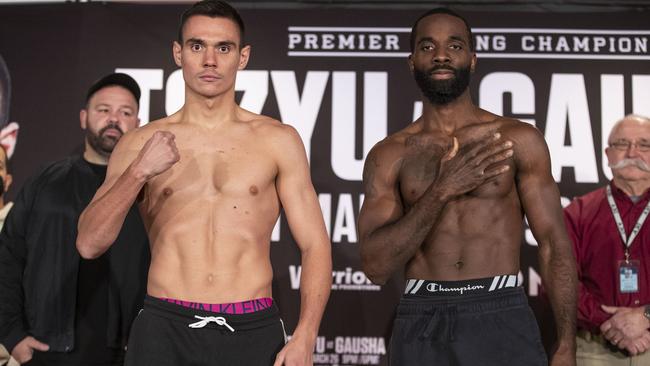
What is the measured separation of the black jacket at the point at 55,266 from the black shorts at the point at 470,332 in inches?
44.0

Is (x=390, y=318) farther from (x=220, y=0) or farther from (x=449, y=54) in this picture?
(x=220, y=0)

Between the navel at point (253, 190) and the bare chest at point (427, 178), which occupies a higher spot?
the bare chest at point (427, 178)

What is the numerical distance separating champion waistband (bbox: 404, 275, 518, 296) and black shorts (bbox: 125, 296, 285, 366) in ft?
1.82

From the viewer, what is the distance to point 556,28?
13.2 ft

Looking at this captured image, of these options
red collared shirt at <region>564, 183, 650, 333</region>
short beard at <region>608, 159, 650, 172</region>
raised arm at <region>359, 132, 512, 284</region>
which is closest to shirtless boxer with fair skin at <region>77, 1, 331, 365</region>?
raised arm at <region>359, 132, 512, 284</region>

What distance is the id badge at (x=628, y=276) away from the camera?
3480 mm

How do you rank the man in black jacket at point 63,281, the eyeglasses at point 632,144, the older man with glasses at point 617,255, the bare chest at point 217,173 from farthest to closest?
the eyeglasses at point 632,144, the older man with glasses at point 617,255, the man in black jacket at point 63,281, the bare chest at point 217,173

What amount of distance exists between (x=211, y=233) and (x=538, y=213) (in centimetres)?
101

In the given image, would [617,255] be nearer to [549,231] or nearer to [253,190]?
[549,231]

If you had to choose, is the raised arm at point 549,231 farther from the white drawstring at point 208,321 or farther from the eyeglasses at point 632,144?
the eyeglasses at point 632,144

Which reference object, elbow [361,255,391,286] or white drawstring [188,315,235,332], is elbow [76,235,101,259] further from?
elbow [361,255,391,286]

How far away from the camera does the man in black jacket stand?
127 inches

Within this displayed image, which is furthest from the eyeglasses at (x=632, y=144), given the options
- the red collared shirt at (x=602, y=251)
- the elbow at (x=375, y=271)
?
the elbow at (x=375, y=271)

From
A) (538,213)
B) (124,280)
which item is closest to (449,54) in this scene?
(538,213)
